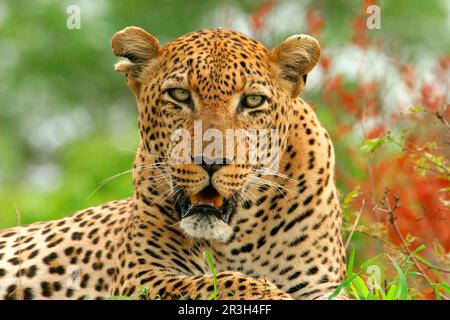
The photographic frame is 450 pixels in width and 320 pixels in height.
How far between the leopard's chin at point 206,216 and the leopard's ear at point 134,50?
121 cm

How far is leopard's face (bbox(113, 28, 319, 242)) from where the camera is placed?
7500 millimetres

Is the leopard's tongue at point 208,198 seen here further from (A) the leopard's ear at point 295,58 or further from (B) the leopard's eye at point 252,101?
(A) the leopard's ear at point 295,58

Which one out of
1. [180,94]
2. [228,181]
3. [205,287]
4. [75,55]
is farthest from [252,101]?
[75,55]

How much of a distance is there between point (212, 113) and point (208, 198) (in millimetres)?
590

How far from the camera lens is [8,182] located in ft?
118

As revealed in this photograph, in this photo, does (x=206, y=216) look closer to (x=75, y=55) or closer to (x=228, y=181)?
(x=228, y=181)

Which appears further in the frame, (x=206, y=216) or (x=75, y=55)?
(x=75, y=55)

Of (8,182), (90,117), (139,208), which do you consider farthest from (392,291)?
(90,117)

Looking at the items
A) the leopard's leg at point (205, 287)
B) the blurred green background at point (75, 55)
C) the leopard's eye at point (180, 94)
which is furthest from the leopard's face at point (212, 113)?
the blurred green background at point (75, 55)

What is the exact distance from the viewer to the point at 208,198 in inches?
299

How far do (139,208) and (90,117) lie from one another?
106 ft

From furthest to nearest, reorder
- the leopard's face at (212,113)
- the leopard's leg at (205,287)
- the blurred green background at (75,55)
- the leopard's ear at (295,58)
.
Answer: the blurred green background at (75,55) → the leopard's ear at (295,58) → the leopard's face at (212,113) → the leopard's leg at (205,287)

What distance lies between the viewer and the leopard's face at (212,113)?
7.50 m
